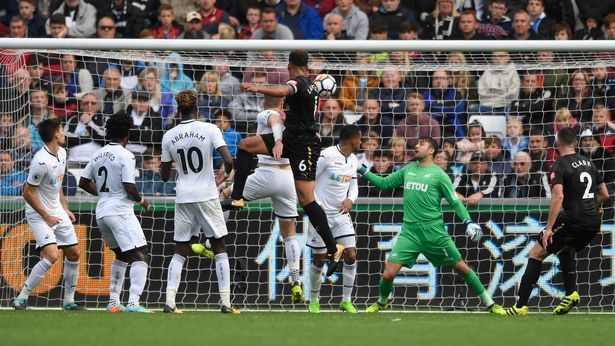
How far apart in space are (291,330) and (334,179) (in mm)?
4512

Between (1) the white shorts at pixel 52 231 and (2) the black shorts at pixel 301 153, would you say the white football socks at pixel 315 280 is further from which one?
(1) the white shorts at pixel 52 231

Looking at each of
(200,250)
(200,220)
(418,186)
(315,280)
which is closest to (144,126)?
(315,280)

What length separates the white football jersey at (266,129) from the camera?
13.3 metres

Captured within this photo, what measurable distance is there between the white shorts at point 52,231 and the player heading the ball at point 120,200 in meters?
0.63

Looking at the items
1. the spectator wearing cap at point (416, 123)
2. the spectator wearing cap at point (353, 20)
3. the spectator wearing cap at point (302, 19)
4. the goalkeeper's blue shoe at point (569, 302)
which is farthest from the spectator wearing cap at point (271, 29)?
the goalkeeper's blue shoe at point (569, 302)

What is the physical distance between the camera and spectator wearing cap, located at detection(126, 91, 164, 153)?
647 inches

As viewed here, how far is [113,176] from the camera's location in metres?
13.3

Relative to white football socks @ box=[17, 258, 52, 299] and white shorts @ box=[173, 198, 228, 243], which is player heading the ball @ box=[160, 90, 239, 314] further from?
white football socks @ box=[17, 258, 52, 299]

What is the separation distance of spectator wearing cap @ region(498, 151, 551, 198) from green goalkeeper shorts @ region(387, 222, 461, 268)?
2455 mm

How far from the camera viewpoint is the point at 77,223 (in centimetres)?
1578

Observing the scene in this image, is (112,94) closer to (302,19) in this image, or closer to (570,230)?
(302,19)

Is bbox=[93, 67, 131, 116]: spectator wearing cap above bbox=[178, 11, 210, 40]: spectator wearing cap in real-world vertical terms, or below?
below

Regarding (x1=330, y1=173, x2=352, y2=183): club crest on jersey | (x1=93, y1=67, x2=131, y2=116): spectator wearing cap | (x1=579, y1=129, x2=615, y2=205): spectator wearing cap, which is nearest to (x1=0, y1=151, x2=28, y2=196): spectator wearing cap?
(x1=93, y1=67, x2=131, y2=116): spectator wearing cap

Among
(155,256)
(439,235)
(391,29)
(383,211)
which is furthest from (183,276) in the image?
(391,29)
